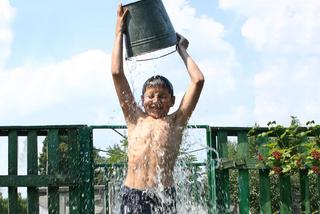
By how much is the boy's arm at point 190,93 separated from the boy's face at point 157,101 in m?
0.08

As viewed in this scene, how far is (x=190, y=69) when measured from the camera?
357 cm

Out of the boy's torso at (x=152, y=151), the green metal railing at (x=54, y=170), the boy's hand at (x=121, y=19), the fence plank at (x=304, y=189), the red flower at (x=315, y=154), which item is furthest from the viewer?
the fence plank at (x=304, y=189)

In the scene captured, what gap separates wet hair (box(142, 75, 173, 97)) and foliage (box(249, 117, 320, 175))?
8.44 feet

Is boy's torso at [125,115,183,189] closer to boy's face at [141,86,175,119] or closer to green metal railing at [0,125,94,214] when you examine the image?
boy's face at [141,86,175,119]

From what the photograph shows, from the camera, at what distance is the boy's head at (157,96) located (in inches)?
139

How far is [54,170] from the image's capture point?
5723mm

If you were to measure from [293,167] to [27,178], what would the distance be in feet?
8.46

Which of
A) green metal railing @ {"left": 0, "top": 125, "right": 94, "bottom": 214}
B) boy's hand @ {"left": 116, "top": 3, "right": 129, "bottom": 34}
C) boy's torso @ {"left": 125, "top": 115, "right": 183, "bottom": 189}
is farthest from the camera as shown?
green metal railing @ {"left": 0, "top": 125, "right": 94, "bottom": 214}

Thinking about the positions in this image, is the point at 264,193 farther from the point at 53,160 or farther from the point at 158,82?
the point at 158,82

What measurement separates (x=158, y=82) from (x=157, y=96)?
83 mm

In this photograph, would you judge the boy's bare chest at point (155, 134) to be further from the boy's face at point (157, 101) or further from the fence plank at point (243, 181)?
the fence plank at point (243, 181)

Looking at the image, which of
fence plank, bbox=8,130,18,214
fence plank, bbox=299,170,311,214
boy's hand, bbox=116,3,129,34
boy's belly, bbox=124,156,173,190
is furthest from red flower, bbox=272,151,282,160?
boy's hand, bbox=116,3,129,34

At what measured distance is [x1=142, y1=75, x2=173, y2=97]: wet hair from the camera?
11.6 ft

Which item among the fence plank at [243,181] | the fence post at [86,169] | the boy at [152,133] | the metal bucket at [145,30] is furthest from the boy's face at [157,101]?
the fence plank at [243,181]
